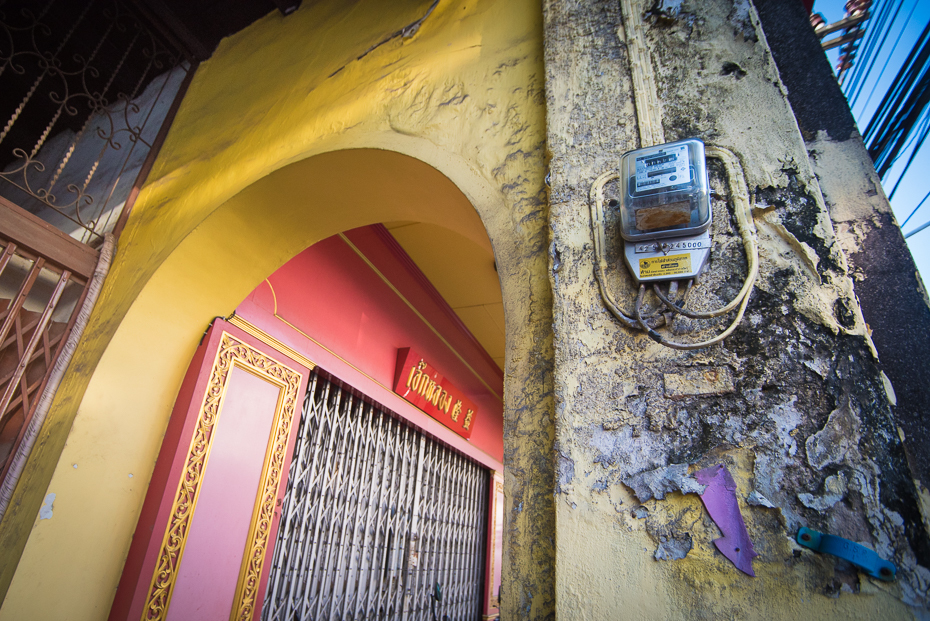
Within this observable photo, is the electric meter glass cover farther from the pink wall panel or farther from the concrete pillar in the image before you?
the pink wall panel

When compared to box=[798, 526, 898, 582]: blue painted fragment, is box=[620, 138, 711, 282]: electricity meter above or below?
above

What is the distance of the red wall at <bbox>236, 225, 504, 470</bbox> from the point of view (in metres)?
2.86

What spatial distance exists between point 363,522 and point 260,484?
43.5 inches

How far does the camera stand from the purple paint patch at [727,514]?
2.71ft

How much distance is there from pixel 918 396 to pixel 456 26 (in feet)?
6.03

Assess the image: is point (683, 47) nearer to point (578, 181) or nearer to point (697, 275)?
point (578, 181)

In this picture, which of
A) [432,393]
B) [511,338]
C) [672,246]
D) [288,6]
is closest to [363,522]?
[432,393]

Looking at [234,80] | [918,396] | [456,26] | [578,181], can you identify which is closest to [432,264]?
[234,80]

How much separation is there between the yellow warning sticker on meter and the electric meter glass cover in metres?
0.05

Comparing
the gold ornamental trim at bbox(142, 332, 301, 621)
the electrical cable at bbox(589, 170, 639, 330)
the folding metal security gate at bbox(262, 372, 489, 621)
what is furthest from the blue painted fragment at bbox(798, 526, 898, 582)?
the folding metal security gate at bbox(262, 372, 489, 621)

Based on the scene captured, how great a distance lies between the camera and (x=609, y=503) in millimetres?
935

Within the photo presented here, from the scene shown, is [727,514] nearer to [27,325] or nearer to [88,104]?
[27,325]

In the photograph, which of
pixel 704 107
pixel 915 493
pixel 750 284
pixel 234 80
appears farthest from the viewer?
pixel 234 80

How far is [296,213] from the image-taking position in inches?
88.7
